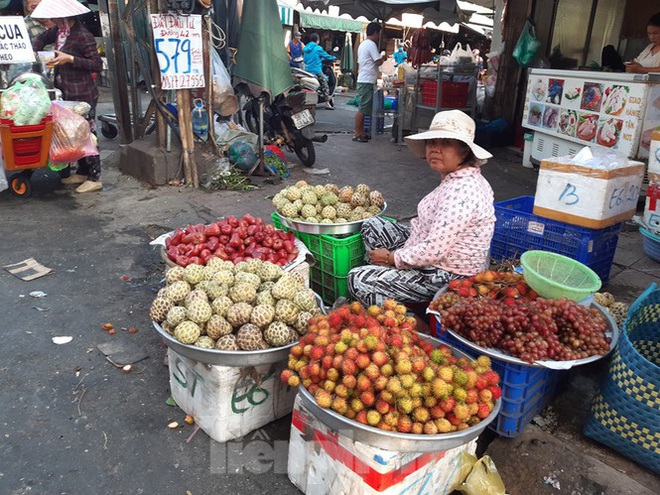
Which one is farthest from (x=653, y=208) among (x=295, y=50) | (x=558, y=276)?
(x=295, y=50)

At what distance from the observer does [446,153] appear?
3133 millimetres

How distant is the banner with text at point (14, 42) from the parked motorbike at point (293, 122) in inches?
114

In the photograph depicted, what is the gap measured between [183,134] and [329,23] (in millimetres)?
16211

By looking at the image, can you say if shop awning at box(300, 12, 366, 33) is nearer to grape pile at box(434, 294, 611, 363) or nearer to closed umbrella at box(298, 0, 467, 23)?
closed umbrella at box(298, 0, 467, 23)

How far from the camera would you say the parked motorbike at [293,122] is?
25.6ft

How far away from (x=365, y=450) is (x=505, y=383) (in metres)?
0.90

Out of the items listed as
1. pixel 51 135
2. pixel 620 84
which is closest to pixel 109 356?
pixel 51 135

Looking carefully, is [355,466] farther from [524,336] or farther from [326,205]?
[326,205]

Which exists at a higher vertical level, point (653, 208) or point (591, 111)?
point (591, 111)

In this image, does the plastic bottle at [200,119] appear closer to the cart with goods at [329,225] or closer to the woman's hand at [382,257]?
the cart with goods at [329,225]

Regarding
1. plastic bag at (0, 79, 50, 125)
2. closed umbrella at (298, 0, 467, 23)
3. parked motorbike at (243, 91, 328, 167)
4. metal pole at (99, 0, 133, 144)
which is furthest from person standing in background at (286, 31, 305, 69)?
plastic bag at (0, 79, 50, 125)

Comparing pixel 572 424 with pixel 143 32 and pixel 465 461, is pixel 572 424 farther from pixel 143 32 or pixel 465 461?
pixel 143 32

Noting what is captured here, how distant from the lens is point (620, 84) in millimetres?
6016

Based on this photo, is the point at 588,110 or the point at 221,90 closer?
the point at 588,110
